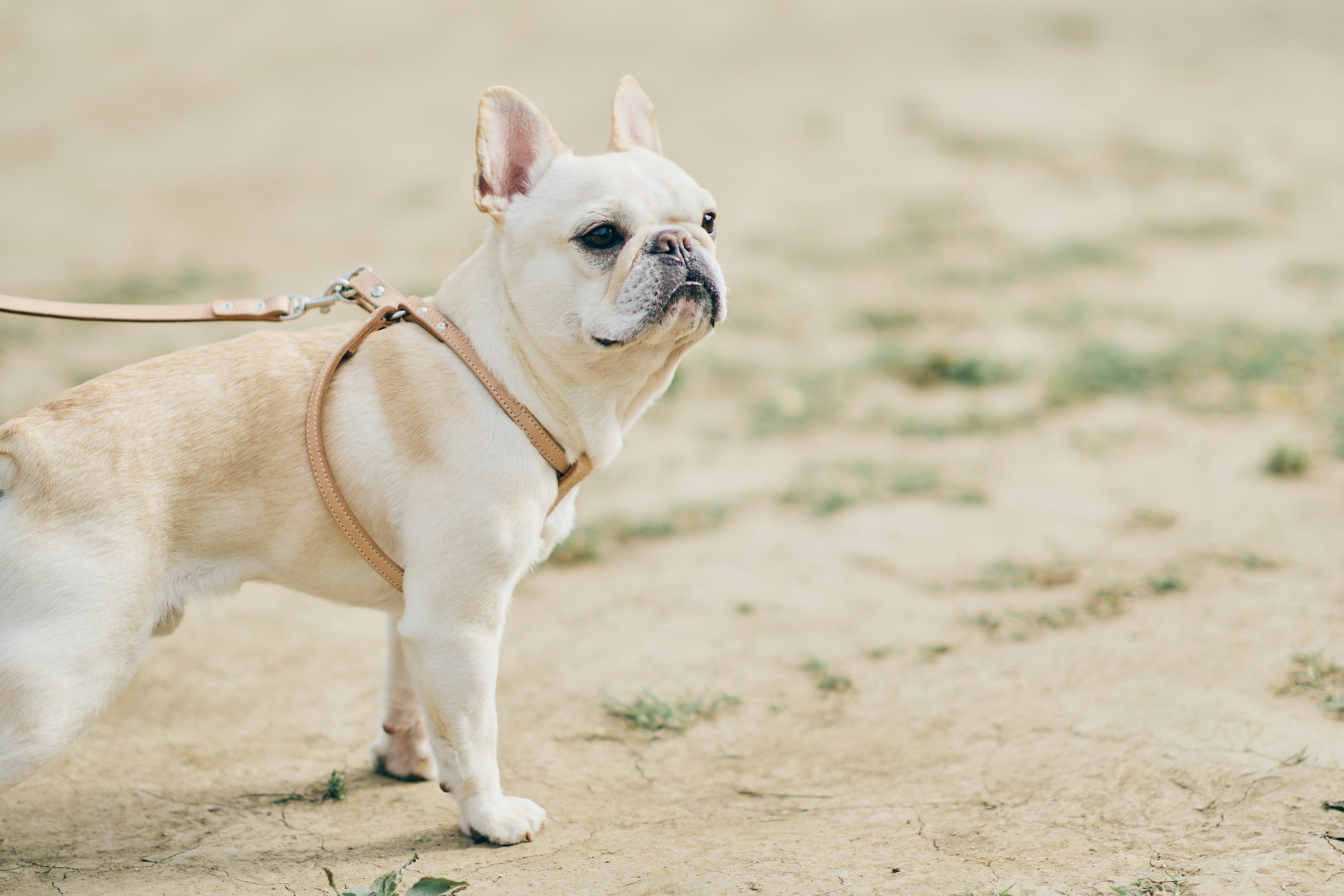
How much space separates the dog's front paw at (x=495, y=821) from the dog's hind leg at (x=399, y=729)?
397 millimetres

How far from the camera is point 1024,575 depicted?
4867 millimetres

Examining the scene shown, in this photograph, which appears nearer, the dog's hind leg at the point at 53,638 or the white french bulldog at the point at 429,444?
the dog's hind leg at the point at 53,638

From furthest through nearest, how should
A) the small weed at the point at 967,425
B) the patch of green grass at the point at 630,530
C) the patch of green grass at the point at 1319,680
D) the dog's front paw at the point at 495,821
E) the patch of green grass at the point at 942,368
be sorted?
the patch of green grass at the point at 942,368 < the small weed at the point at 967,425 < the patch of green grass at the point at 630,530 < the patch of green grass at the point at 1319,680 < the dog's front paw at the point at 495,821

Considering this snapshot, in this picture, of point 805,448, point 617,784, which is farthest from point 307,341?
point 805,448

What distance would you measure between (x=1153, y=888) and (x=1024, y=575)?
233 centimetres

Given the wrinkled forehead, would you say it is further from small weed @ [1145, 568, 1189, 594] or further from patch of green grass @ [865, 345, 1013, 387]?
patch of green grass @ [865, 345, 1013, 387]

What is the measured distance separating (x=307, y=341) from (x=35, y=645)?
1135mm

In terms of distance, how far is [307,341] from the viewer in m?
3.26

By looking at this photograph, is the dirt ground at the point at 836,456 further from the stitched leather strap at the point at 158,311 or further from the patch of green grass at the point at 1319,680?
the stitched leather strap at the point at 158,311

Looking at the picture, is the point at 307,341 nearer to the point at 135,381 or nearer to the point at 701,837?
the point at 135,381

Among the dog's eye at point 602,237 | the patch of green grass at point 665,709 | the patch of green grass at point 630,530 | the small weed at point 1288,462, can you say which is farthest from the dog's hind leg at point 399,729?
the small weed at point 1288,462

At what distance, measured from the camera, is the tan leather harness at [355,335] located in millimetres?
3016

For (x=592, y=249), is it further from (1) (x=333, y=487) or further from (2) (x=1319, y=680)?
(2) (x=1319, y=680)

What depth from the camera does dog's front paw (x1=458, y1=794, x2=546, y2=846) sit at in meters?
3.08
